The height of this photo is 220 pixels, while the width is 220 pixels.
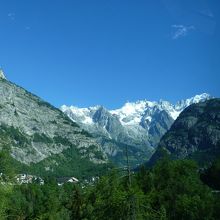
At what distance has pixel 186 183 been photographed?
11188 cm

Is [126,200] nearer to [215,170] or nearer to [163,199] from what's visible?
[163,199]

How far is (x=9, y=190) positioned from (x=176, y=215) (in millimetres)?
58699

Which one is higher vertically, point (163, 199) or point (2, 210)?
point (163, 199)

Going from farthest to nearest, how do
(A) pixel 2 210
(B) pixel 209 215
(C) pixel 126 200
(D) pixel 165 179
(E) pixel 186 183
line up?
(D) pixel 165 179 < (E) pixel 186 183 < (B) pixel 209 215 < (A) pixel 2 210 < (C) pixel 126 200

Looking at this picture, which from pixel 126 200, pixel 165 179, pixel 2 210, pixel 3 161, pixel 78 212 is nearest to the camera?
pixel 126 200

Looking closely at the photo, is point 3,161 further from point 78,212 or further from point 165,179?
point 78,212

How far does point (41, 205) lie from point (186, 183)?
269 ft

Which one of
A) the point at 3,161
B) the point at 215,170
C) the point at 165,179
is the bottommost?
the point at 3,161

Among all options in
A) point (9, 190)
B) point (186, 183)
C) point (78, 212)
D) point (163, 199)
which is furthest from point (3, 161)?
point (78, 212)

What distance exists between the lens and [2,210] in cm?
5303

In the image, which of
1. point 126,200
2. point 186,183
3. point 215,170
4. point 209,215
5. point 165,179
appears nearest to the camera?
point 126,200

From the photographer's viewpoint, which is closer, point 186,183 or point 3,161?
point 3,161

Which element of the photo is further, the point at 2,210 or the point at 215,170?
the point at 215,170

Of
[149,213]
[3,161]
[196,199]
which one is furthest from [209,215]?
[149,213]
